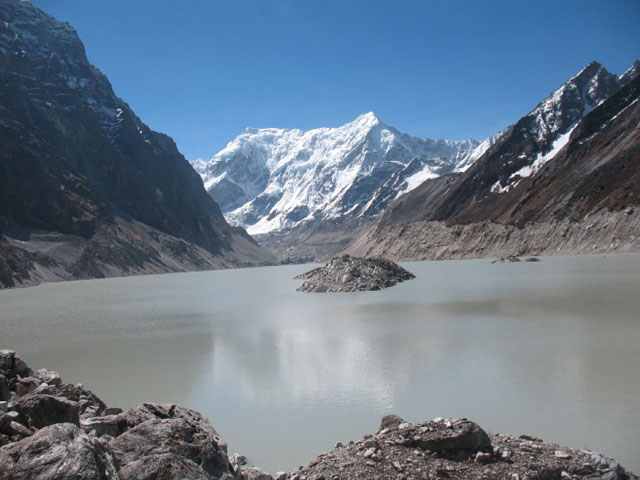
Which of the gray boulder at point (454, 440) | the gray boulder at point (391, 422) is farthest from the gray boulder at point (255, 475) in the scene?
the gray boulder at point (391, 422)

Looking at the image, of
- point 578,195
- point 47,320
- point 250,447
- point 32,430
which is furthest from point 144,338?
point 578,195

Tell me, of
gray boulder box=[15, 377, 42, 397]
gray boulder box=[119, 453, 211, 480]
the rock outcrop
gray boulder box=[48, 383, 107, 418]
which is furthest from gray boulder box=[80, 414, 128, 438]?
gray boulder box=[15, 377, 42, 397]

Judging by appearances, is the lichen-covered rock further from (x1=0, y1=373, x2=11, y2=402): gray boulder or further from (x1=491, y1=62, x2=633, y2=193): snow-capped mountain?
(x1=491, y1=62, x2=633, y2=193): snow-capped mountain

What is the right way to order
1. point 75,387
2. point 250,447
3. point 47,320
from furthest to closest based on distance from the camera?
point 47,320 < point 75,387 < point 250,447

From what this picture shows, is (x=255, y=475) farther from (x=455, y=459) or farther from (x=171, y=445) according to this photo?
(x=455, y=459)

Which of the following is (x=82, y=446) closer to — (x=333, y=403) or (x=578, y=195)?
(x=333, y=403)

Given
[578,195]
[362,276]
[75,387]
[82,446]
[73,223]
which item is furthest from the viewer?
[73,223]

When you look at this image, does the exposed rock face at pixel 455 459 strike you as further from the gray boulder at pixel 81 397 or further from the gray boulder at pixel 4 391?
the gray boulder at pixel 4 391
